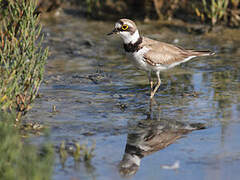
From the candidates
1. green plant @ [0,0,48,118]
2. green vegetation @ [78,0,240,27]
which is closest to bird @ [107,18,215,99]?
green plant @ [0,0,48,118]

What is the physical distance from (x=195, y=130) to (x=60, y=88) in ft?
10.4

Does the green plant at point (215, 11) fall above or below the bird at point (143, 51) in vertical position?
below

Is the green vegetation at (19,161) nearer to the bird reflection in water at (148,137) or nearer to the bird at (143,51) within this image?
the bird reflection in water at (148,137)

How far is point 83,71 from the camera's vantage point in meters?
10.1

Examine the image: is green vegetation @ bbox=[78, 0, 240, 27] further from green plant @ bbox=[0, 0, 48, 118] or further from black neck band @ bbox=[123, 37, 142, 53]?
green plant @ bbox=[0, 0, 48, 118]

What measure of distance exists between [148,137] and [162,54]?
230 centimetres

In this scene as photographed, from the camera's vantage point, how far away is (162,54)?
8.48 m

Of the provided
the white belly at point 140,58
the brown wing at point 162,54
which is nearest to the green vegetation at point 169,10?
the brown wing at point 162,54

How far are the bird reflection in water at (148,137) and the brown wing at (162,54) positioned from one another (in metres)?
1.12

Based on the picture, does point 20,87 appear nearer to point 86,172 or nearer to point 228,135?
point 86,172

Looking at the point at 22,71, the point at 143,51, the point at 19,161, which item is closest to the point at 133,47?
the point at 143,51

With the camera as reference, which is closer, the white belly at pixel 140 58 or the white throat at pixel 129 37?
the white belly at pixel 140 58

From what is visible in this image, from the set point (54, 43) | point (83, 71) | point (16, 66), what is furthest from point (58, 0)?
point (16, 66)

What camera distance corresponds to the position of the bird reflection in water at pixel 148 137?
5.77 metres
